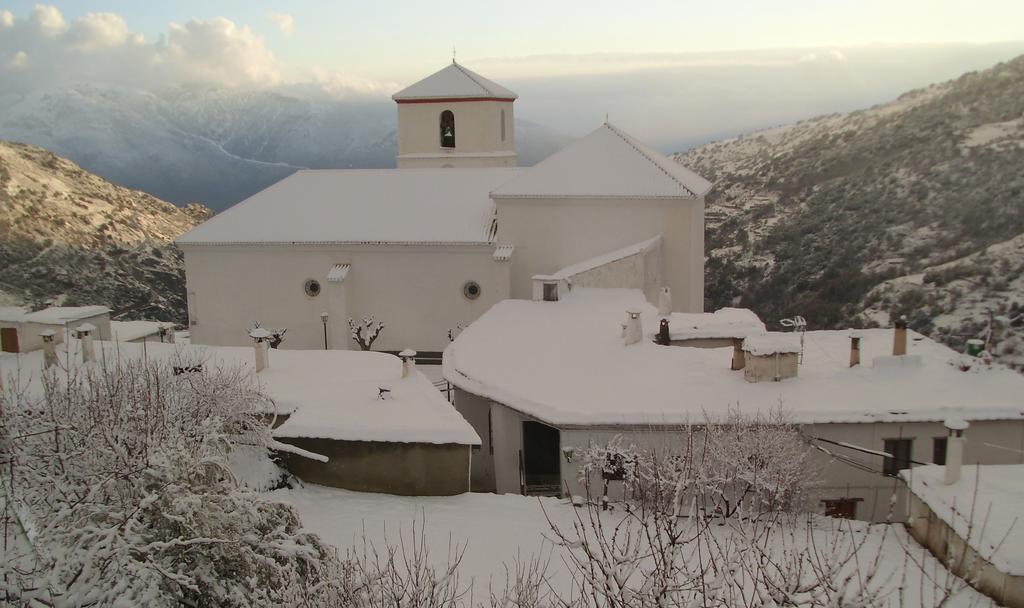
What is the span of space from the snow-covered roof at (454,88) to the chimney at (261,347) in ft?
57.7

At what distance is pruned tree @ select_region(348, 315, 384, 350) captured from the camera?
24.1 meters

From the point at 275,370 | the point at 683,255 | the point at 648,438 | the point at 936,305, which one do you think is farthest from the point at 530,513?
the point at 936,305

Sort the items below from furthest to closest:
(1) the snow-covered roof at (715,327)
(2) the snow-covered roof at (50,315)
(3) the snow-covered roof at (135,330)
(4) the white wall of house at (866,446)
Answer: (3) the snow-covered roof at (135,330)
(2) the snow-covered roof at (50,315)
(1) the snow-covered roof at (715,327)
(4) the white wall of house at (866,446)

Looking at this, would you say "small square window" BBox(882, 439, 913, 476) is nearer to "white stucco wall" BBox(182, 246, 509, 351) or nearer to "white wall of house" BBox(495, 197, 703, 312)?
"white wall of house" BBox(495, 197, 703, 312)

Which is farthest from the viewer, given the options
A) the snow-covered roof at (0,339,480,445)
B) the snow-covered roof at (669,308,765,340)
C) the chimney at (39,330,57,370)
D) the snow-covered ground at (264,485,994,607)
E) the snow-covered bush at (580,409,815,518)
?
the snow-covered roof at (669,308,765,340)

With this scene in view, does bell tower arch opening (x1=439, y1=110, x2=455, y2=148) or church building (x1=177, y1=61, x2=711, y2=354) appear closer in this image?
church building (x1=177, y1=61, x2=711, y2=354)

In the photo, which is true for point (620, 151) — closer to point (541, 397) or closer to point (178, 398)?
point (541, 397)

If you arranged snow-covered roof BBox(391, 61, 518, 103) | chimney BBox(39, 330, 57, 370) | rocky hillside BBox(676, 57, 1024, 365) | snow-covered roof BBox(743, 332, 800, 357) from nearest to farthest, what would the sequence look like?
snow-covered roof BBox(743, 332, 800, 357)
chimney BBox(39, 330, 57, 370)
rocky hillside BBox(676, 57, 1024, 365)
snow-covered roof BBox(391, 61, 518, 103)

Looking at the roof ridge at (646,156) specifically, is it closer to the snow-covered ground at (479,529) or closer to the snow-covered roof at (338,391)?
the snow-covered roof at (338,391)

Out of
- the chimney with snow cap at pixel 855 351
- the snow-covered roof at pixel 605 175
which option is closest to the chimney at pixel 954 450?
the chimney with snow cap at pixel 855 351

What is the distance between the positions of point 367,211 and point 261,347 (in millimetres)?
11362

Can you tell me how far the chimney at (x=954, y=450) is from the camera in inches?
408

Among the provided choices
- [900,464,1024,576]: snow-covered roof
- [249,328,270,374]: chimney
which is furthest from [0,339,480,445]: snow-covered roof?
[900,464,1024,576]: snow-covered roof

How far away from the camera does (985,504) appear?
32.6ft
